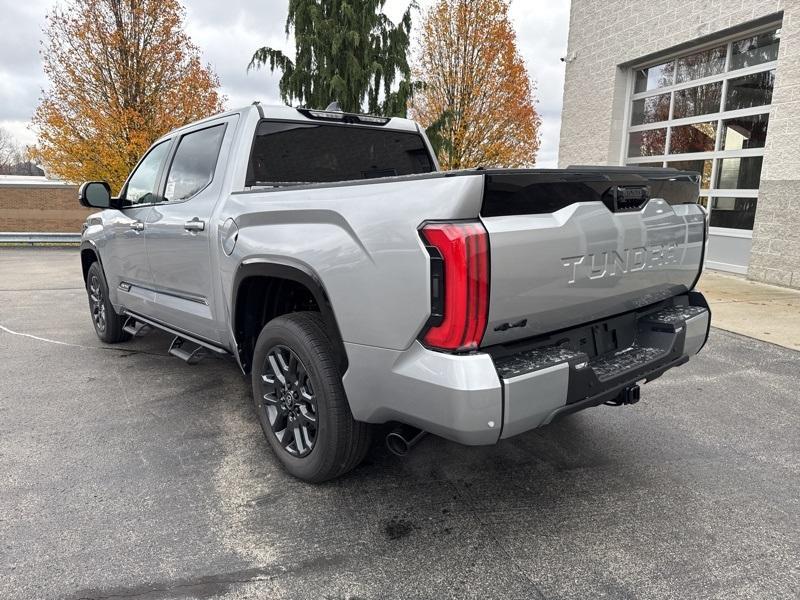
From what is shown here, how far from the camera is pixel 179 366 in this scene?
4996 millimetres

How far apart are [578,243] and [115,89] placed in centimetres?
1769

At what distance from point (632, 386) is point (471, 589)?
1.19 meters

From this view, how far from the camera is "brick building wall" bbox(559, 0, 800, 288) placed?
29.2 feet

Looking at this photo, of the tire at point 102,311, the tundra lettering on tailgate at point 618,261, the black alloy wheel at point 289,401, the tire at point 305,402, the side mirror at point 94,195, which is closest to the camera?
the tundra lettering on tailgate at point 618,261

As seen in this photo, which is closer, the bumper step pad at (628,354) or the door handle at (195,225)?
the bumper step pad at (628,354)

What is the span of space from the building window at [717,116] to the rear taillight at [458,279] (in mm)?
9740

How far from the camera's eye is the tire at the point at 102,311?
5449 mm

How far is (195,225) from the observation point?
3.54m

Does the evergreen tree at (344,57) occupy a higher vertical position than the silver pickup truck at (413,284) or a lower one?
higher

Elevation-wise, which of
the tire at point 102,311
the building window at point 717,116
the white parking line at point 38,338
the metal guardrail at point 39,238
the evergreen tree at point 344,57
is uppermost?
the evergreen tree at point 344,57

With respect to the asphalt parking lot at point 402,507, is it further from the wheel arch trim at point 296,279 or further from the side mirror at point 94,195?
the side mirror at point 94,195

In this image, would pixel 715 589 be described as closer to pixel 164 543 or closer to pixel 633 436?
pixel 633 436

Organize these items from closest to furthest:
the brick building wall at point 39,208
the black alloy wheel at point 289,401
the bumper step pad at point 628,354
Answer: the bumper step pad at point 628,354, the black alloy wheel at point 289,401, the brick building wall at point 39,208

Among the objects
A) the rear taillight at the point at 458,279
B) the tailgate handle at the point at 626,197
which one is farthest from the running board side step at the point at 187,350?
the tailgate handle at the point at 626,197
